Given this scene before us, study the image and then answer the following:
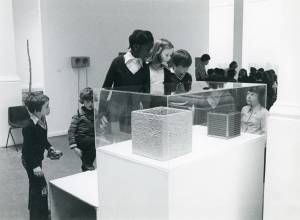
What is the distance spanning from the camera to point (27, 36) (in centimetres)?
820

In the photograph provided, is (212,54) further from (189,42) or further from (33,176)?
(33,176)

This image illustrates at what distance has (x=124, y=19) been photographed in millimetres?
7348

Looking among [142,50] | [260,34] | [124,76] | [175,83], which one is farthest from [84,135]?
[260,34]

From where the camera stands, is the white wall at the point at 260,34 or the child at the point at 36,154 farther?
the white wall at the point at 260,34

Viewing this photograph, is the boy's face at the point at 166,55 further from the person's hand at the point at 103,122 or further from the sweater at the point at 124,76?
the person's hand at the point at 103,122

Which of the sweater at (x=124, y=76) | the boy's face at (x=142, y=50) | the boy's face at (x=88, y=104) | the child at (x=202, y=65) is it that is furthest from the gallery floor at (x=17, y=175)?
the child at (x=202, y=65)

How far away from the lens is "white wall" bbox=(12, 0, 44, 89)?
7961 millimetres

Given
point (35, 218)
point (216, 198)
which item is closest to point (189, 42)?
point (35, 218)

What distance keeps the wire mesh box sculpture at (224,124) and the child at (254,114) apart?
139 mm

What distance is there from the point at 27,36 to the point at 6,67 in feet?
7.91

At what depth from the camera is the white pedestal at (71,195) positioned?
8.46ft

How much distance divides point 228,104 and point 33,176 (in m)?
1.65

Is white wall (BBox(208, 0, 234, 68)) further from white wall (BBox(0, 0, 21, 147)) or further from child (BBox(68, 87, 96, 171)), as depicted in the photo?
child (BBox(68, 87, 96, 171))

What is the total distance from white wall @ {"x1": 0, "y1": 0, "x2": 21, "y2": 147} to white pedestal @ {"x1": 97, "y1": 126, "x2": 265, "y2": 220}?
14.6ft
